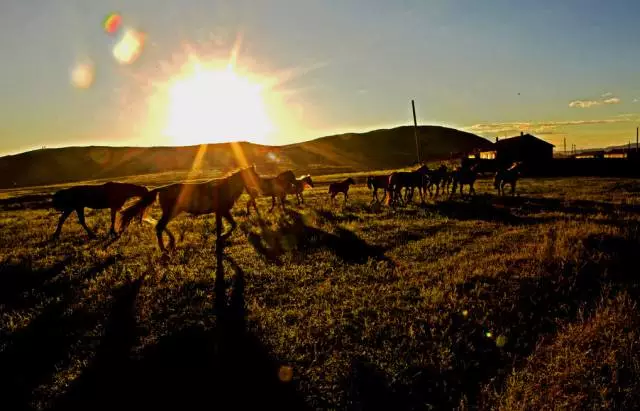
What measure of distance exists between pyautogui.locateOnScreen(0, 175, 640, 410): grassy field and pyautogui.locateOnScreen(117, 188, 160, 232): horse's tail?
1.04m

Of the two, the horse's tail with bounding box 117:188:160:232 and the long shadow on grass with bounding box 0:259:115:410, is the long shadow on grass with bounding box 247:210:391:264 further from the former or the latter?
the long shadow on grass with bounding box 0:259:115:410

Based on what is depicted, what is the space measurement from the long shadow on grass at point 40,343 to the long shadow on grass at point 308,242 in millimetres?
4910

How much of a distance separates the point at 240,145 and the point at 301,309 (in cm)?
18672

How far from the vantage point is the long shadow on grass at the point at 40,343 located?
215 inches

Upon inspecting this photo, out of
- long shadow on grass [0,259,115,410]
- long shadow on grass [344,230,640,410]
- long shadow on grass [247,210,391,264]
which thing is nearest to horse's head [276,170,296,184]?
long shadow on grass [247,210,391,264]

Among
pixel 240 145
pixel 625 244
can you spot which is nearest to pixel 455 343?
pixel 625 244

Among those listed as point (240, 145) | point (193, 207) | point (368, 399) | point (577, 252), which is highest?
point (240, 145)

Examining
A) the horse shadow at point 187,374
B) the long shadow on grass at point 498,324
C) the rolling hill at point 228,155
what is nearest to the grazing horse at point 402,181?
the long shadow on grass at point 498,324

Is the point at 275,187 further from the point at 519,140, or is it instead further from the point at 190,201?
the point at 519,140

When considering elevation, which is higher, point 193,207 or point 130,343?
point 193,207

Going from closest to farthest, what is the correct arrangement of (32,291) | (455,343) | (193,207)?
(455,343) → (32,291) → (193,207)

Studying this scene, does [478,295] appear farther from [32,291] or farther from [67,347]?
[32,291]

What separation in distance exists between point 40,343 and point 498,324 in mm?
7670

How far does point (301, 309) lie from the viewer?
25.2ft
